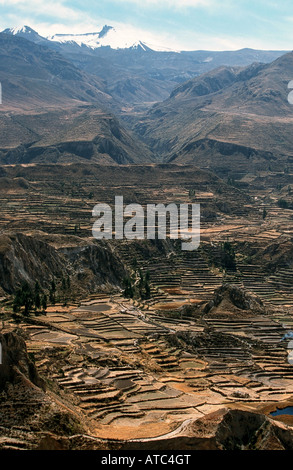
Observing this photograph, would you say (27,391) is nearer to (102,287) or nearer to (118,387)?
(118,387)

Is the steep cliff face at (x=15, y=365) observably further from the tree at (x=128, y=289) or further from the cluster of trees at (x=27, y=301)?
the tree at (x=128, y=289)

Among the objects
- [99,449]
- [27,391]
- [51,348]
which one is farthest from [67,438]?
[51,348]

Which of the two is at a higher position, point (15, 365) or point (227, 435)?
point (15, 365)

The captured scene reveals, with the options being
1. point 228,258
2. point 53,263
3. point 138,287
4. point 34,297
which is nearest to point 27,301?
point 34,297

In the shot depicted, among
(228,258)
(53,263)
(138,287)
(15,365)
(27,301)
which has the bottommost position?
(138,287)

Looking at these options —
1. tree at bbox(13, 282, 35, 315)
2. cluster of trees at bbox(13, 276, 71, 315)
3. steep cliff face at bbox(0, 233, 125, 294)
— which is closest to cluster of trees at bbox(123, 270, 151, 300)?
steep cliff face at bbox(0, 233, 125, 294)

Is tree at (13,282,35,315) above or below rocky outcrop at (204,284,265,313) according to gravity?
above

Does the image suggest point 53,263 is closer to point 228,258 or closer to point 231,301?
point 231,301

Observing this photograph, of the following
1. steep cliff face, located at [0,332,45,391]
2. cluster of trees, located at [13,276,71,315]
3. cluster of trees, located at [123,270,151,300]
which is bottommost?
cluster of trees, located at [123,270,151,300]

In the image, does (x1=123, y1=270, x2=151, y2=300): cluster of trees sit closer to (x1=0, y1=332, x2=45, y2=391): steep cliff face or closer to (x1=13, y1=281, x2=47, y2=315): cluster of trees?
(x1=13, y1=281, x2=47, y2=315): cluster of trees
